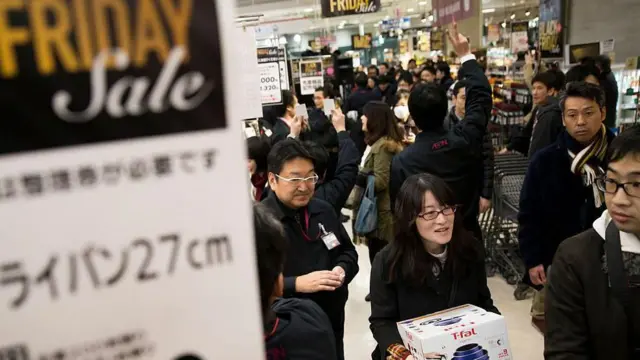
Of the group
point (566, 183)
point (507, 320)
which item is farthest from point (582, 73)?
point (566, 183)

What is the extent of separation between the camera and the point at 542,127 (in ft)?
13.8

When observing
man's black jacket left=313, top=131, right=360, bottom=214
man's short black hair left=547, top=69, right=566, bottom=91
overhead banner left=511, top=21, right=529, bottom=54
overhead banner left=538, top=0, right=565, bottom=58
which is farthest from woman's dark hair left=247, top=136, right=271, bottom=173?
overhead banner left=511, top=21, right=529, bottom=54

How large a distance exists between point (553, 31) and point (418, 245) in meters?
7.32

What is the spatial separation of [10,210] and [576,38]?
8960 mm

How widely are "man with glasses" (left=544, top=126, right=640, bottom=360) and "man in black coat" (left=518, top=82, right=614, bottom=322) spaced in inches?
39.3

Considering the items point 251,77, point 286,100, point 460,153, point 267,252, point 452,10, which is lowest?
point 460,153

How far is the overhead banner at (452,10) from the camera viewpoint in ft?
17.7

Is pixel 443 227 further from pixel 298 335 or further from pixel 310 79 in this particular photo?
pixel 310 79

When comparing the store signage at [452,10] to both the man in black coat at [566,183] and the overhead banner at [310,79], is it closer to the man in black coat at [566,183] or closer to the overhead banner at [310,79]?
the overhead banner at [310,79]

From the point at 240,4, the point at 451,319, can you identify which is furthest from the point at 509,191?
the point at 240,4

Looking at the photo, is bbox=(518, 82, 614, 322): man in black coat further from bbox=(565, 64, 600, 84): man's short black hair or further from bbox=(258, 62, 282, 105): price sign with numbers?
bbox=(258, 62, 282, 105): price sign with numbers

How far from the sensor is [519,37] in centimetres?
1018

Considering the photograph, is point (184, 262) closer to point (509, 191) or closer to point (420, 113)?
point (420, 113)

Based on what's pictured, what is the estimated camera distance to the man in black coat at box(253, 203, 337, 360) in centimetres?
141
